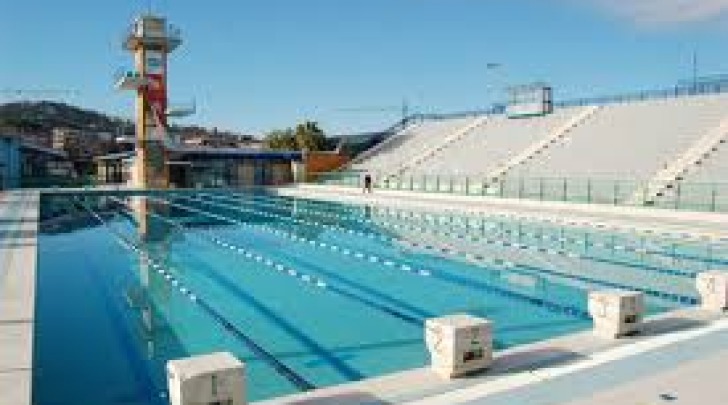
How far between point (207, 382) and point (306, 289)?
670cm

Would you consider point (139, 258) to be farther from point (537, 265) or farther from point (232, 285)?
point (537, 265)

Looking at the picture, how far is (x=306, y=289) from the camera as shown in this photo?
11.9m

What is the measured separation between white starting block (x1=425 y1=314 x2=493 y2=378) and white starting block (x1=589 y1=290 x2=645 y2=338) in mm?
1675

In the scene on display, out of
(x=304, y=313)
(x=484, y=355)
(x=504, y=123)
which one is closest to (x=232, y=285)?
(x=304, y=313)

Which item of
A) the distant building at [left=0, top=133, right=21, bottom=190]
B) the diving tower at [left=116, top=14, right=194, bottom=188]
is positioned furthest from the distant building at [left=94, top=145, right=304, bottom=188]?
the distant building at [left=0, top=133, right=21, bottom=190]

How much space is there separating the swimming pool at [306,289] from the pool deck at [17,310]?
1.39 ft

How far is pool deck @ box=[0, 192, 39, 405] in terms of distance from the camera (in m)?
5.94

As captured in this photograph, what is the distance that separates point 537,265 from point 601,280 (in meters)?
1.59

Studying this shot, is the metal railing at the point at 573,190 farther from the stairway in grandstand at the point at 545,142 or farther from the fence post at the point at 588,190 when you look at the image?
the stairway in grandstand at the point at 545,142

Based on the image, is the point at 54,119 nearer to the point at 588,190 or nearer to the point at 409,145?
the point at 409,145

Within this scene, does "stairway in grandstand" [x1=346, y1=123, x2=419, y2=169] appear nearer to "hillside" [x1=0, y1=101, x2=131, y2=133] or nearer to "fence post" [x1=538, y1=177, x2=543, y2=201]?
"fence post" [x1=538, y1=177, x2=543, y2=201]

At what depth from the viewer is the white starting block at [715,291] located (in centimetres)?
855

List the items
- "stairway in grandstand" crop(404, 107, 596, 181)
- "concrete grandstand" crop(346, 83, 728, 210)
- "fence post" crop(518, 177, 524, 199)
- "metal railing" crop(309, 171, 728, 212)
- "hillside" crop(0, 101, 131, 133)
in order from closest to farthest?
1. "metal railing" crop(309, 171, 728, 212)
2. "concrete grandstand" crop(346, 83, 728, 210)
3. "fence post" crop(518, 177, 524, 199)
4. "stairway in grandstand" crop(404, 107, 596, 181)
5. "hillside" crop(0, 101, 131, 133)

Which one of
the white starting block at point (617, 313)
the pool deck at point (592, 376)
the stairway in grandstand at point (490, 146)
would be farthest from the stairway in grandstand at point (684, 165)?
the white starting block at point (617, 313)
